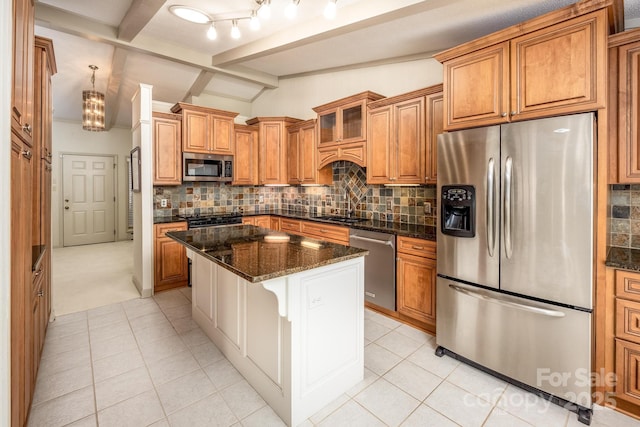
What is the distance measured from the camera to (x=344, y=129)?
3857 mm

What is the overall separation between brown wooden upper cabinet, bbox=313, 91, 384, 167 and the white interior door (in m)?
5.92

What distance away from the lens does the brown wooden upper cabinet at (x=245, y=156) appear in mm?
4785

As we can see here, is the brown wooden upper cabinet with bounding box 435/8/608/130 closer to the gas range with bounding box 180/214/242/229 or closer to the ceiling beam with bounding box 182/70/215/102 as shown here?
the gas range with bounding box 180/214/242/229

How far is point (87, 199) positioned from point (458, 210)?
800cm

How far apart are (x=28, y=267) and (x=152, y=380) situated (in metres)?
1.12

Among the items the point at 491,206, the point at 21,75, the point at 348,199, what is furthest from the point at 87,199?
the point at 491,206

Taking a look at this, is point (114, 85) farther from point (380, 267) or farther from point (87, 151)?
point (380, 267)

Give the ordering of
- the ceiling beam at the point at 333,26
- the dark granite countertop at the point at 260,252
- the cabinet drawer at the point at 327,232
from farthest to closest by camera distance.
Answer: the cabinet drawer at the point at 327,232 < the ceiling beam at the point at 333,26 < the dark granite countertop at the point at 260,252

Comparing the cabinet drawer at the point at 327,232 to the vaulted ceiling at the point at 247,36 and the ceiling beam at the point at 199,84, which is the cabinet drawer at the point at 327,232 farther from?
the ceiling beam at the point at 199,84

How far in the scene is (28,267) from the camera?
1592 millimetres

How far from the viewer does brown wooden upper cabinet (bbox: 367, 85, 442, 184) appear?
9.91 feet

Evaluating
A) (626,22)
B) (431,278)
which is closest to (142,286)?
(431,278)

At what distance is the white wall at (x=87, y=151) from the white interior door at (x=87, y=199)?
103 mm

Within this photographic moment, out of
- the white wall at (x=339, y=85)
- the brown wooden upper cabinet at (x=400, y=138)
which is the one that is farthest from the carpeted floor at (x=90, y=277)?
the white wall at (x=339, y=85)
